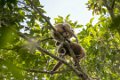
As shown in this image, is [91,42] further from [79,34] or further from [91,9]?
[91,9]

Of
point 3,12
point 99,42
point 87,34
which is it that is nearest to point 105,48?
point 99,42

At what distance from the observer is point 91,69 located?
32.8 feet

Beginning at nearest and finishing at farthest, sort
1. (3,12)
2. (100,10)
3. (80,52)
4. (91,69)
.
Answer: (3,12)
(80,52)
(100,10)
(91,69)

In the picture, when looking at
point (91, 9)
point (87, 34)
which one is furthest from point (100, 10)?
point (87, 34)

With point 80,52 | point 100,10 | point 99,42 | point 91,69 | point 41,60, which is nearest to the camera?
point 80,52

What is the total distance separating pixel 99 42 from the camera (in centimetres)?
917

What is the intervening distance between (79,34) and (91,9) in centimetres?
96

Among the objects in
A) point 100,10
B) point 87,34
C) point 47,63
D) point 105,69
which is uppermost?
point 100,10

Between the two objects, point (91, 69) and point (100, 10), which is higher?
point (100, 10)

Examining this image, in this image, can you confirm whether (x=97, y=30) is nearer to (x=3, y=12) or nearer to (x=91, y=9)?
(x=91, y=9)

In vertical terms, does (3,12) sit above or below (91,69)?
above

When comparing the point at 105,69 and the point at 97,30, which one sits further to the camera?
the point at 105,69

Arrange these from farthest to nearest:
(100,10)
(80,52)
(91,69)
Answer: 1. (91,69)
2. (100,10)
3. (80,52)

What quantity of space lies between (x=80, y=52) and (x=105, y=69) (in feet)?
16.0
